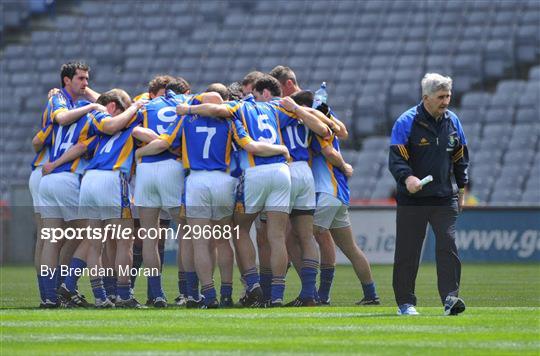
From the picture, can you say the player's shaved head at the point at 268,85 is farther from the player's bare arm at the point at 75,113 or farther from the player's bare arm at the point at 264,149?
the player's bare arm at the point at 75,113

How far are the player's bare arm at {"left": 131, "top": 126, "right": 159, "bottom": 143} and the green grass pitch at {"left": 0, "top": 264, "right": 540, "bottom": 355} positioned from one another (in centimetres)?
172

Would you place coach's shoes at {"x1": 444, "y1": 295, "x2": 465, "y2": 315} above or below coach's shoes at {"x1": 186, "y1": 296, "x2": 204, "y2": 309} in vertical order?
above

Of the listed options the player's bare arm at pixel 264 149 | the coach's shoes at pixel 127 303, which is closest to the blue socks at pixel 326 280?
the player's bare arm at pixel 264 149

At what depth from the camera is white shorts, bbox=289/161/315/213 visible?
39.4ft

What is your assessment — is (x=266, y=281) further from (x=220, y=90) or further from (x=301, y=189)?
(x=220, y=90)

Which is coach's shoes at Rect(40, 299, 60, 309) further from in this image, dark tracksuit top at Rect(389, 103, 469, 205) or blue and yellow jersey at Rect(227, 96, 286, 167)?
dark tracksuit top at Rect(389, 103, 469, 205)

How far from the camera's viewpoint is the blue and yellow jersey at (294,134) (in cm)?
1206

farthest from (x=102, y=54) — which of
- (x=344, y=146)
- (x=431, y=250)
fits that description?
(x=431, y=250)

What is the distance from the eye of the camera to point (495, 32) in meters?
27.5

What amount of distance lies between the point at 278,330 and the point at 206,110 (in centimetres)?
295

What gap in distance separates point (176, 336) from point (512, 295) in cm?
589

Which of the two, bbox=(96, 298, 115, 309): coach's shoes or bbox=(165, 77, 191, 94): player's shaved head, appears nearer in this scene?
bbox=(96, 298, 115, 309): coach's shoes

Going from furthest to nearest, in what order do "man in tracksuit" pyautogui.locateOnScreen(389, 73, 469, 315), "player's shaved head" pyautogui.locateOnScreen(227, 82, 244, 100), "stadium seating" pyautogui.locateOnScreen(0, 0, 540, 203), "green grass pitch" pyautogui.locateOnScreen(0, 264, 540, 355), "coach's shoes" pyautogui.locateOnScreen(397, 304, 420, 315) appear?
"stadium seating" pyautogui.locateOnScreen(0, 0, 540, 203)
"player's shaved head" pyautogui.locateOnScreen(227, 82, 244, 100)
"coach's shoes" pyautogui.locateOnScreen(397, 304, 420, 315)
"man in tracksuit" pyautogui.locateOnScreen(389, 73, 469, 315)
"green grass pitch" pyautogui.locateOnScreen(0, 264, 540, 355)

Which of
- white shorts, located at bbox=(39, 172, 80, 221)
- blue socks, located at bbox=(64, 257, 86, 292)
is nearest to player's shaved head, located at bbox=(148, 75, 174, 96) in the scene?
white shorts, located at bbox=(39, 172, 80, 221)
